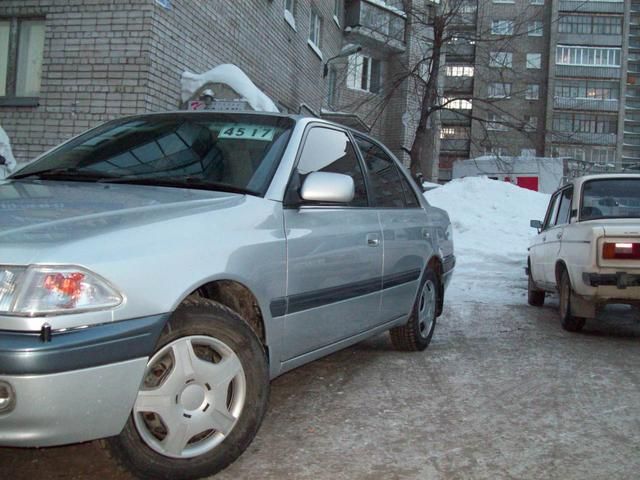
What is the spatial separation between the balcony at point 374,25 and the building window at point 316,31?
2671 millimetres

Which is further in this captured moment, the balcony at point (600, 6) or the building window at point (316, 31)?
the balcony at point (600, 6)

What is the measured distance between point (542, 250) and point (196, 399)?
19.3ft

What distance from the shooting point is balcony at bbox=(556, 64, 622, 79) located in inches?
2179

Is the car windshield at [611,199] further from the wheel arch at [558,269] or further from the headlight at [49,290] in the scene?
the headlight at [49,290]

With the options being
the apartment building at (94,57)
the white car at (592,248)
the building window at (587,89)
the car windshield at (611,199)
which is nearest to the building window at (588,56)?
the building window at (587,89)

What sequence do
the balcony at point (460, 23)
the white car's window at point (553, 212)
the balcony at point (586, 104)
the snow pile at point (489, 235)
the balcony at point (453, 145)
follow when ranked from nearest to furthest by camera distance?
the white car's window at point (553, 212)
the snow pile at point (489, 235)
the balcony at point (460, 23)
the balcony at point (586, 104)
the balcony at point (453, 145)

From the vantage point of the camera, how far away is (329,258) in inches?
135

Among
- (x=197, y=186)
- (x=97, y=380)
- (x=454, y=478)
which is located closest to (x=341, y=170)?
(x=197, y=186)

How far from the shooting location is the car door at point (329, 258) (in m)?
3.16

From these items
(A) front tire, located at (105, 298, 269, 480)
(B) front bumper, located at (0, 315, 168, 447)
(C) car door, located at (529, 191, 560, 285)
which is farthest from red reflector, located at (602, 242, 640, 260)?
(B) front bumper, located at (0, 315, 168, 447)

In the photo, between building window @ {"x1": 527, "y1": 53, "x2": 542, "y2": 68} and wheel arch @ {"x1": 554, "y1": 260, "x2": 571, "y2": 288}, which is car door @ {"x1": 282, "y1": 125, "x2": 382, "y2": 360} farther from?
building window @ {"x1": 527, "y1": 53, "x2": 542, "y2": 68}

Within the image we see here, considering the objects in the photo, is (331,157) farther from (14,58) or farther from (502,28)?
(502,28)

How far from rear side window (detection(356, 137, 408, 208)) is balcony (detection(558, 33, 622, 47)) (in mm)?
56543

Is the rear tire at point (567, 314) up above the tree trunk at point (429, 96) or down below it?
below
